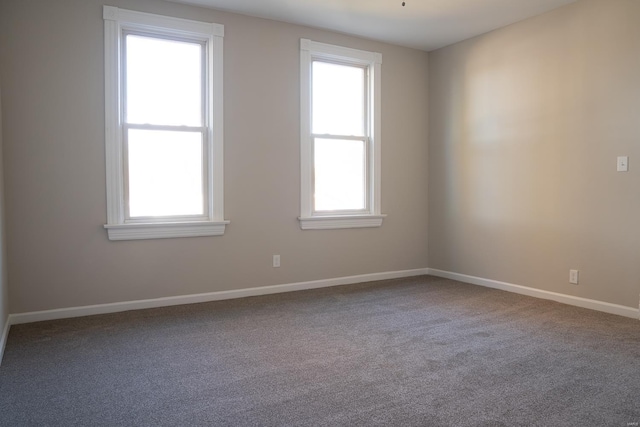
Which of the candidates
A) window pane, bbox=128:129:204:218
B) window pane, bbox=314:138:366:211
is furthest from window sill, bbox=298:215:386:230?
window pane, bbox=128:129:204:218

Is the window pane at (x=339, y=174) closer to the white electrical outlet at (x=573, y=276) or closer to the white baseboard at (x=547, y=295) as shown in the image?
the white baseboard at (x=547, y=295)

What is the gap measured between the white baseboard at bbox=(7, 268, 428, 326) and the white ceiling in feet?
8.52

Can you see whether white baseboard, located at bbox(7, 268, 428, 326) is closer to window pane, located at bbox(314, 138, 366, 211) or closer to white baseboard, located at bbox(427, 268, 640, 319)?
white baseboard, located at bbox(427, 268, 640, 319)

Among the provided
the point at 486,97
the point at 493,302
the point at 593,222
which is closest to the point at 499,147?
the point at 486,97

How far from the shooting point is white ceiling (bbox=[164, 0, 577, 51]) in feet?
12.9

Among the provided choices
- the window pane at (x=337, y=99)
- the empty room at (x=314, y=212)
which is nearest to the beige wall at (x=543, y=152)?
the empty room at (x=314, y=212)

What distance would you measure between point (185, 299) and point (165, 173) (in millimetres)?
1133

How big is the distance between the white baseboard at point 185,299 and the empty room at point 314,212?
0.02 meters

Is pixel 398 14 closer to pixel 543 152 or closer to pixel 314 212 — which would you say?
pixel 543 152

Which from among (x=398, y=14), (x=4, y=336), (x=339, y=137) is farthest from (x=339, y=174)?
(x=4, y=336)

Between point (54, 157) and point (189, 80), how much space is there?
130 centimetres

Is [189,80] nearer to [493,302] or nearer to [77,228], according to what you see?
[77,228]

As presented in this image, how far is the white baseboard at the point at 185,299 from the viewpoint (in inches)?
137

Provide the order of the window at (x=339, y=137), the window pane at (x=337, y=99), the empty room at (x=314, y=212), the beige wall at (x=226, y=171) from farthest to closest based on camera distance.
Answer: the window pane at (x=337, y=99) → the window at (x=339, y=137) → the beige wall at (x=226, y=171) → the empty room at (x=314, y=212)
